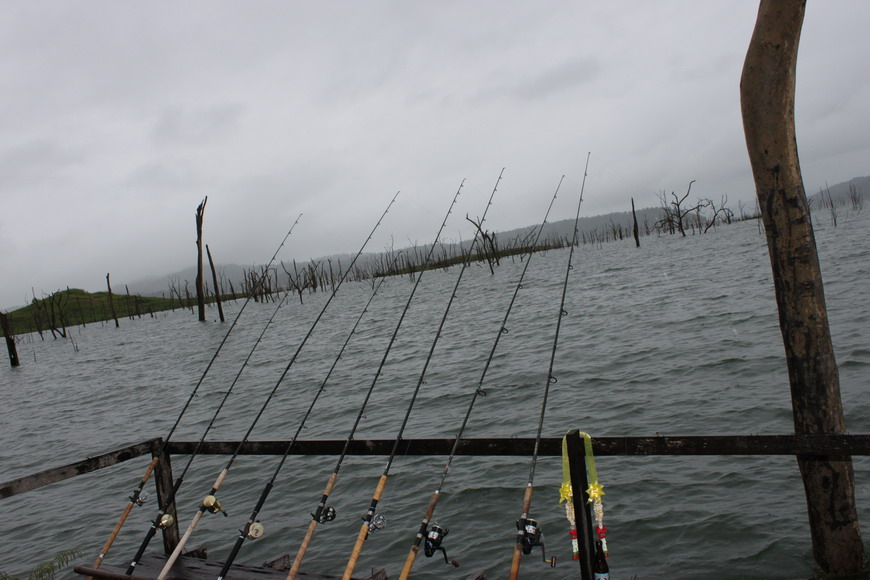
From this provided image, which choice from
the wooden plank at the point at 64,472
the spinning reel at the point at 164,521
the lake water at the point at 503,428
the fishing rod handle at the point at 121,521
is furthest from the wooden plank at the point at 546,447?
the lake water at the point at 503,428

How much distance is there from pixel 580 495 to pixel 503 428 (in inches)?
217

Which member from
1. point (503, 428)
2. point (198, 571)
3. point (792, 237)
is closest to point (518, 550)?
point (792, 237)

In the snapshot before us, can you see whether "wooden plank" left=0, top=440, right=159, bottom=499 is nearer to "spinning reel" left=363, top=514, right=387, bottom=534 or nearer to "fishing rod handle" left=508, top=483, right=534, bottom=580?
"spinning reel" left=363, top=514, right=387, bottom=534

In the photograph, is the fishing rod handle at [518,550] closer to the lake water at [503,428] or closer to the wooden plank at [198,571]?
the wooden plank at [198,571]

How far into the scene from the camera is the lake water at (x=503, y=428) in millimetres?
5153

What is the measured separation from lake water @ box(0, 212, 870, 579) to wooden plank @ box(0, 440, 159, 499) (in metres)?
1.64

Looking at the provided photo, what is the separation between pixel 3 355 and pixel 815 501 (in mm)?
42616

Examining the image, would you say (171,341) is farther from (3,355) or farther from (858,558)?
(858,558)

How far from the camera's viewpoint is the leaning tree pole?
352cm

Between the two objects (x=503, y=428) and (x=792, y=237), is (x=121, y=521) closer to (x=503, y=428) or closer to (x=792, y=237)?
(x=792, y=237)

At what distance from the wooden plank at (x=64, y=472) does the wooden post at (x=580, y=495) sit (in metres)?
3.41

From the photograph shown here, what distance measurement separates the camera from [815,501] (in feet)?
12.1

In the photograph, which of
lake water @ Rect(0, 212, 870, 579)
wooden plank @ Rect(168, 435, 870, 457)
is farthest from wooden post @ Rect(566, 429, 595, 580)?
lake water @ Rect(0, 212, 870, 579)

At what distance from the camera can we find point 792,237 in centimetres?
358
